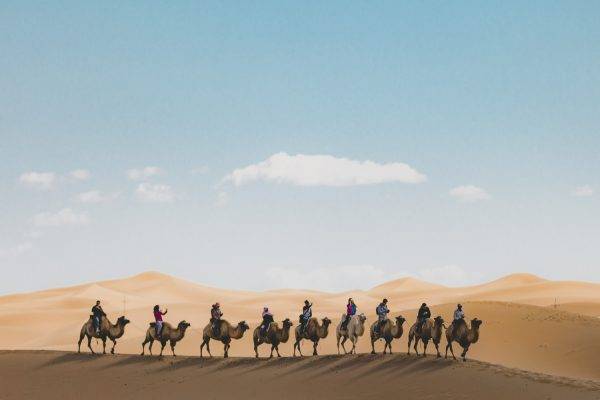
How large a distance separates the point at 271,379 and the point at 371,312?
56764 millimetres

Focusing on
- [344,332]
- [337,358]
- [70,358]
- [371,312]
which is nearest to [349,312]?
[344,332]

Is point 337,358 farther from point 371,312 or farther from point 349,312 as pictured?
point 371,312

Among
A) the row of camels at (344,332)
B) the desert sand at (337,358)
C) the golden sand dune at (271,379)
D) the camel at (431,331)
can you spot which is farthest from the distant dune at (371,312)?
the golden sand dune at (271,379)

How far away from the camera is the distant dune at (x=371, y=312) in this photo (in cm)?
4406

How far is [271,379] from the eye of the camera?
3222 cm

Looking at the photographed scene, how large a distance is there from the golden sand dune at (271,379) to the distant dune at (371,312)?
11.7 meters

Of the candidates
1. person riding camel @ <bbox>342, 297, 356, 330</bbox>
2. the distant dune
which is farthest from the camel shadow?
person riding camel @ <bbox>342, 297, 356, 330</bbox>

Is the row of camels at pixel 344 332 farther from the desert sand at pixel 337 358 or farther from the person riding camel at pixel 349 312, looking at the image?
the desert sand at pixel 337 358

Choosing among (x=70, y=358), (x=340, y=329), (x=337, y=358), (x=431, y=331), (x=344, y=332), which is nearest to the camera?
(x=431, y=331)

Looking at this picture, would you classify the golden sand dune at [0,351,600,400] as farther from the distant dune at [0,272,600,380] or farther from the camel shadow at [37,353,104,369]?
the distant dune at [0,272,600,380]

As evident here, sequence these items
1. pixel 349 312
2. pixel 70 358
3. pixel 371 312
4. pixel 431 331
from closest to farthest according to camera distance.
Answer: pixel 431 331 < pixel 349 312 < pixel 70 358 < pixel 371 312

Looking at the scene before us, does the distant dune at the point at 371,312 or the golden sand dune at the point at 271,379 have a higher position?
the distant dune at the point at 371,312

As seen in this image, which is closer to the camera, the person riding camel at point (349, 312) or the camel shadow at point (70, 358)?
the person riding camel at point (349, 312)

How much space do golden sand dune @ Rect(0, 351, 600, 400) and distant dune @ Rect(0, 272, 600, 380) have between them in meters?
11.7
